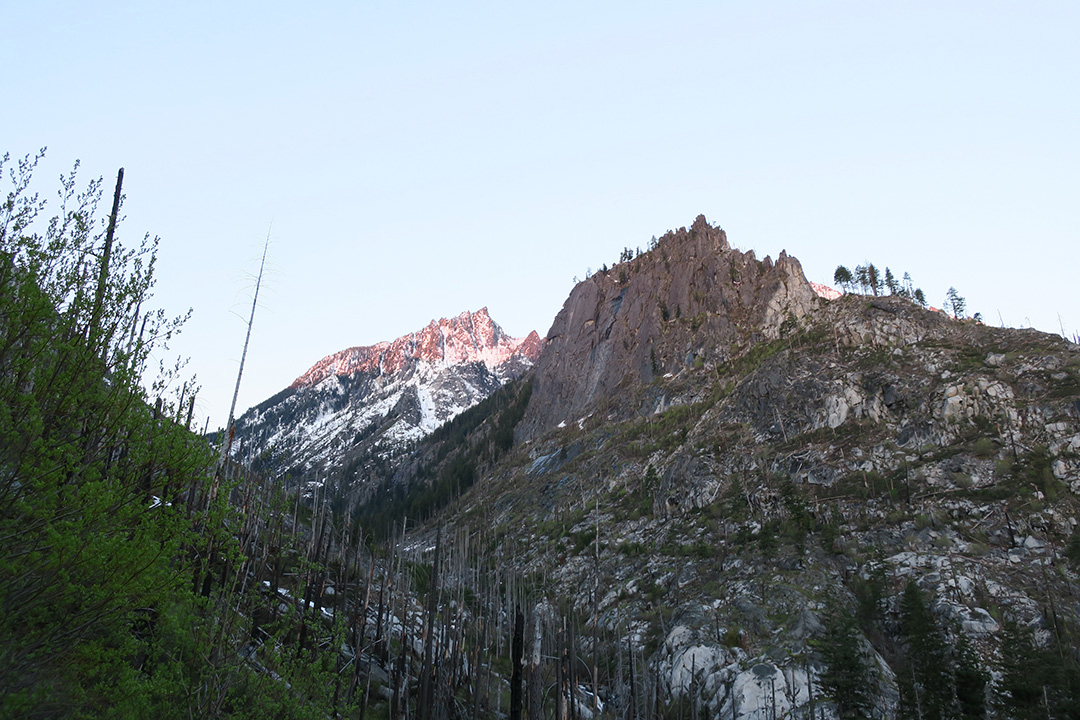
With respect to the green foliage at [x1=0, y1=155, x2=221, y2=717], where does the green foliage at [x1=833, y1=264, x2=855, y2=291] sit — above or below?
above

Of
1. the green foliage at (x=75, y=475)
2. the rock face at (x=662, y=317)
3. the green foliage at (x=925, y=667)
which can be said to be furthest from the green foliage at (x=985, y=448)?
the green foliage at (x=75, y=475)

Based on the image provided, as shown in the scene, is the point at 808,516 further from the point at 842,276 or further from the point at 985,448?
the point at 842,276

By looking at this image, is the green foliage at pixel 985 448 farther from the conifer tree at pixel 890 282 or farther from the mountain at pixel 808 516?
the conifer tree at pixel 890 282

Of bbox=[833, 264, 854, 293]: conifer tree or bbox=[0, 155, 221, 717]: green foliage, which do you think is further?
bbox=[833, 264, 854, 293]: conifer tree

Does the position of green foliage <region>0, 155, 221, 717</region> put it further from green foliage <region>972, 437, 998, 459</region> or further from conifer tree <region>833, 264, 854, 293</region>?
conifer tree <region>833, 264, 854, 293</region>

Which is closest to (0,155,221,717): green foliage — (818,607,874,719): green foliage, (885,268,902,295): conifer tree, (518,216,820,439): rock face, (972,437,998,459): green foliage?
(818,607,874,719): green foliage

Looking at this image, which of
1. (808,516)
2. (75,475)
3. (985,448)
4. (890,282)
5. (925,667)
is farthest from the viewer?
(890,282)

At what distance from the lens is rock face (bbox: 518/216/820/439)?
143500 millimetres

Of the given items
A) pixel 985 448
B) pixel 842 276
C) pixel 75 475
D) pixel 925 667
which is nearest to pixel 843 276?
pixel 842 276

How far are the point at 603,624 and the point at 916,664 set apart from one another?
1297 inches

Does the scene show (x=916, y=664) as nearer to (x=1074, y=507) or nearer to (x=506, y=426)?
(x=1074, y=507)

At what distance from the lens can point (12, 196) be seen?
41.9 ft

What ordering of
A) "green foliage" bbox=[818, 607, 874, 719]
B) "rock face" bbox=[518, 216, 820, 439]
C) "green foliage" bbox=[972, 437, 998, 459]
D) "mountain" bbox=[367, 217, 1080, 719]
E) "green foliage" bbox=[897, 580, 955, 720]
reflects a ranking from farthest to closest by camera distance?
"rock face" bbox=[518, 216, 820, 439] < "green foliage" bbox=[972, 437, 998, 459] < "mountain" bbox=[367, 217, 1080, 719] < "green foliage" bbox=[818, 607, 874, 719] < "green foliage" bbox=[897, 580, 955, 720]

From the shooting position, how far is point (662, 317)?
528ft
